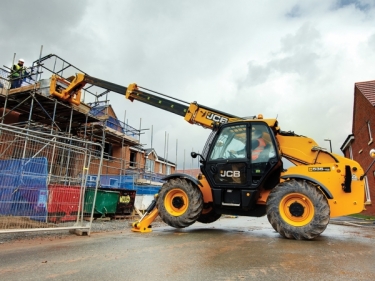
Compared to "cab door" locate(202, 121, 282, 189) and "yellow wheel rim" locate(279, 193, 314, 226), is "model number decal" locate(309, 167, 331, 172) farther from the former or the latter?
"yellow wheel rim" locate(279, 193, 314, 226)

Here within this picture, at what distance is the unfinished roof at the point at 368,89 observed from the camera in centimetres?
1799

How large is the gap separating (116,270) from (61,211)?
12.9 feet

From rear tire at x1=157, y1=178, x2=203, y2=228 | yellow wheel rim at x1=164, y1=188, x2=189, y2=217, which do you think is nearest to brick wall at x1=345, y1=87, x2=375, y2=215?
rear tire at x1=157, y1=178, x2=203, y2=228

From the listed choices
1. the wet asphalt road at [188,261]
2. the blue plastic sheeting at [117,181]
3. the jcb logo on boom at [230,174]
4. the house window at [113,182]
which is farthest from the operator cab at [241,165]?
the house window at [113,182]

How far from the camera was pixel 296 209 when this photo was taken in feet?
18.1

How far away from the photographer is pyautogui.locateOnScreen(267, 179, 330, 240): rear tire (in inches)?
207

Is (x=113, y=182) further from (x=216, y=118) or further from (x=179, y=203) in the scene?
(x=179, y=203)

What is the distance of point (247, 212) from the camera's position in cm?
640

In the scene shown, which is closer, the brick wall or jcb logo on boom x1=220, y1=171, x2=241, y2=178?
jcb logo on boom x1=220, y1=171, x2=241, y2=178

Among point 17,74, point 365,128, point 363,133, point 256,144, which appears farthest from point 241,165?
point 363,133

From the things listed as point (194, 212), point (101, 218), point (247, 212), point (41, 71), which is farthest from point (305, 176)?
point (41, 71)

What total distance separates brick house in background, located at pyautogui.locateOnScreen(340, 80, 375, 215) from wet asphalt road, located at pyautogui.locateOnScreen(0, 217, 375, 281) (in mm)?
15973

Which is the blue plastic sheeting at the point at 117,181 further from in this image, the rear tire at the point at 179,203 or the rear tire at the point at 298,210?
the rear tire at the point at 298,210

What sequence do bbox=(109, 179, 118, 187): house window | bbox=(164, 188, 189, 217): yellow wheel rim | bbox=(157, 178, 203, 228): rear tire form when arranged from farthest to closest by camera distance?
bbox=(109, 179, 118, 187): house window, bbox=(164, 188, 189, 217): yellow wheel rim, bbox=(157, 178, 203, 228): rear tire
